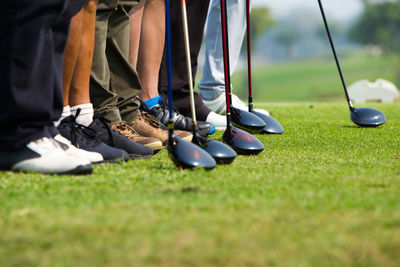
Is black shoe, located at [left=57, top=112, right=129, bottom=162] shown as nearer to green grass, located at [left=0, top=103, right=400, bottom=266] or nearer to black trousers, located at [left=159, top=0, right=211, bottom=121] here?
green grass, located at [left=0, top=103, right=400, bottom=266]

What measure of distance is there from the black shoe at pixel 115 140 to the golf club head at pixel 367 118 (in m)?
2.15

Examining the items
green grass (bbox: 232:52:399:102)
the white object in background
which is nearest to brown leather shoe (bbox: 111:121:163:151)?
the white object in background

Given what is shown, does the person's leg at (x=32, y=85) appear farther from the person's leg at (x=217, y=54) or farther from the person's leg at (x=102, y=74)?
the person's leg at (x=217, y=54)

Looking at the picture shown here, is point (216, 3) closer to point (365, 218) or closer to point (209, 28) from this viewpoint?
point (209, 28)

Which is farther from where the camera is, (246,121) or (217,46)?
(217,46)

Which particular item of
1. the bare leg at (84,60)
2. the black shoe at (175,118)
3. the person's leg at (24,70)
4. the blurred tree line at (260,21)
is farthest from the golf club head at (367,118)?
the blurred tree line at (260,21)

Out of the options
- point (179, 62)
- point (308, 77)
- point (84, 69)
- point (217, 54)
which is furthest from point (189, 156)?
point (308, 77)

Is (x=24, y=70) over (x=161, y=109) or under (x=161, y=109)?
over

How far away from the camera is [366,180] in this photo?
6.76 feet

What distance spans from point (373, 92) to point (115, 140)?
802 cm

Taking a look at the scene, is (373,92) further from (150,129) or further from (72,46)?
(72,46)

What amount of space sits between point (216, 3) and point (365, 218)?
3871 millimetres

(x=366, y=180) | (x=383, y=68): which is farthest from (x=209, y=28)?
(x=383, y=68)

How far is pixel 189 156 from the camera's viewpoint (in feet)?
7.45
